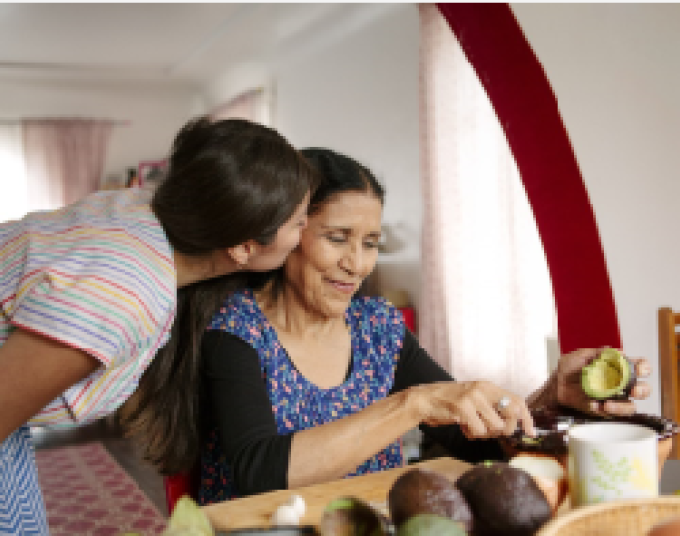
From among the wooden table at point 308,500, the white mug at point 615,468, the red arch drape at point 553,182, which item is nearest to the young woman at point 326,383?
the wooden table at point 308,500

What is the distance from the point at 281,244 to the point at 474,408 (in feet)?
1.48

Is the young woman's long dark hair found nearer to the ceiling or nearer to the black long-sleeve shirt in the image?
the black long-sleeve shirt

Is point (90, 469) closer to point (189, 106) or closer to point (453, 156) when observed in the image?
point (453, 156)

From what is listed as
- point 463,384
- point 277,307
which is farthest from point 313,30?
point 463,384

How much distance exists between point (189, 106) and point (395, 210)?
18.9 feet

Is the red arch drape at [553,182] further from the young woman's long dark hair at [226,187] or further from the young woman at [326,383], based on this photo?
the young woman's long dark hair at [226,187]

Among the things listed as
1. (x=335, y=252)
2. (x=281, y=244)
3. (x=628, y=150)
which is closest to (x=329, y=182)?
(x=335, y=252)

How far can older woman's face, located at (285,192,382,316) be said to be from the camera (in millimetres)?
1591

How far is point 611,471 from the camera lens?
0.85 m

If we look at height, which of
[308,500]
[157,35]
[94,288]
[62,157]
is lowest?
[308,500]

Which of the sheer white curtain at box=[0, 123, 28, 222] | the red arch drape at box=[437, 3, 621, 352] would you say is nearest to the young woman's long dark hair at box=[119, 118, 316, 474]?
the red arch drape at box=[437, 3, 621, 352]

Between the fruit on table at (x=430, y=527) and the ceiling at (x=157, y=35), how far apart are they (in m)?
5.32

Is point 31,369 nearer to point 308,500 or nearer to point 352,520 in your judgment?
point 308,500

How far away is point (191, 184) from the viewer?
1239 mm
